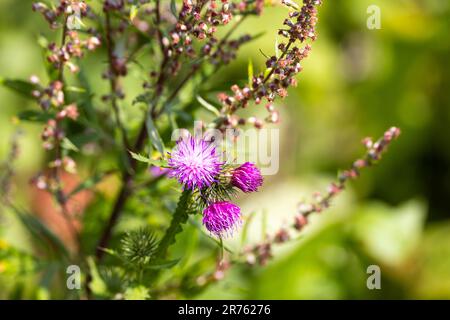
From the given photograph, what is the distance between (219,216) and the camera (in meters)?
0.89

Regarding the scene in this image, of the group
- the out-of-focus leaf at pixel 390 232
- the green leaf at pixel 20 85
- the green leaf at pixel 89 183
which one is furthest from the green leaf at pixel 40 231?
the out-of-focus leaf at pixel 390 232

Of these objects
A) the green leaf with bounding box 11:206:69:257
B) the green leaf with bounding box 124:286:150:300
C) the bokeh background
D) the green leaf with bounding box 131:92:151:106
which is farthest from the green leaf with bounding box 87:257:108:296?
the bokeh background

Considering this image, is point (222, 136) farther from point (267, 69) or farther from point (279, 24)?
point (279, 24)

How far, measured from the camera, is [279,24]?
130 inches

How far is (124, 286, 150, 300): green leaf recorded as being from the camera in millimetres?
1059

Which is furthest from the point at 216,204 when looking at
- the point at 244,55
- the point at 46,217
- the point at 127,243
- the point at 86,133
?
the point at 244,55

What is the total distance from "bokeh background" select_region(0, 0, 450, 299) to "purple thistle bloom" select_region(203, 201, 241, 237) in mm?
1554

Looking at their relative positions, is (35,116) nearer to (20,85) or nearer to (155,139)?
(20,85)

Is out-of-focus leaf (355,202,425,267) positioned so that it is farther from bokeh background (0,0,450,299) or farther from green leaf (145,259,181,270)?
green leaf (145,259,181,270)

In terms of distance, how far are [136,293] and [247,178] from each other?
0.32 metres

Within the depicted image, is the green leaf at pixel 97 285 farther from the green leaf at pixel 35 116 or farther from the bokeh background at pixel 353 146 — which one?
the bokeh background at pixel 353 146

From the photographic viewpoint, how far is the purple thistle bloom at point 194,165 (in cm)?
90

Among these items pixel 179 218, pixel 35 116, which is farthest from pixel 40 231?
pixel 179 218

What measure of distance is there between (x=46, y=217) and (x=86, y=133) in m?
1.59
